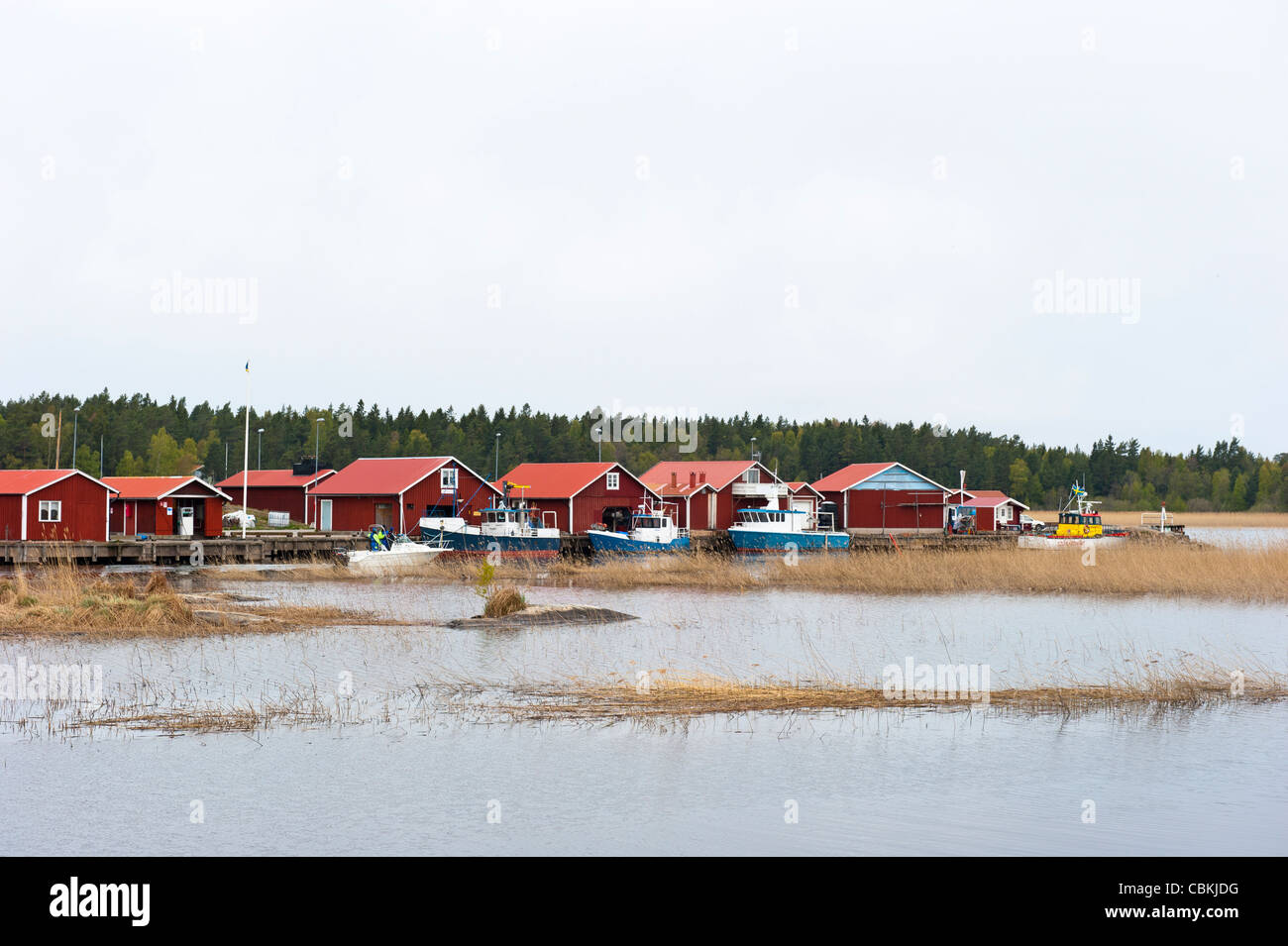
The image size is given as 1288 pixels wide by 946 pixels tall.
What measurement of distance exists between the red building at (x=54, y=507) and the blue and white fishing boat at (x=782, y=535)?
34.0 meters

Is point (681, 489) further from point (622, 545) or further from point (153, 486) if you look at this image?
point (153, 486)

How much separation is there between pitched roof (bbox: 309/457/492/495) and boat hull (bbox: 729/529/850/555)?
49.7 feet

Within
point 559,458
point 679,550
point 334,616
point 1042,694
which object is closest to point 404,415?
point 559,458

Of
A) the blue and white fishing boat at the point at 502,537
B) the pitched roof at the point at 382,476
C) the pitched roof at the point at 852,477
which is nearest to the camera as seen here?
the blue and white fishing boat at the point at 502,537

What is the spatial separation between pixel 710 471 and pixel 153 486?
1394 inches

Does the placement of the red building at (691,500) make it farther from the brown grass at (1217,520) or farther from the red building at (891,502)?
the brown grass at (1217,520)

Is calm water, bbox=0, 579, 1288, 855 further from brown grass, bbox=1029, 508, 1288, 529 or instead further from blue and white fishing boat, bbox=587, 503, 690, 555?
brown grass, bbox=1029, 508, 1288, 529

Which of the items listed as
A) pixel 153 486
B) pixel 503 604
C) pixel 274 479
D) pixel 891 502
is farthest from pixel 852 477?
pixel 503 604

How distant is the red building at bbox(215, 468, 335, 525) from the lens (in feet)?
252

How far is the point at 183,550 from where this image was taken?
5519 cm

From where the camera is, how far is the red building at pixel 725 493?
3068 inches

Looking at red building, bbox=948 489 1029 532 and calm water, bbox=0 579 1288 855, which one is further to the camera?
red building, bbox=948 489 1029 532

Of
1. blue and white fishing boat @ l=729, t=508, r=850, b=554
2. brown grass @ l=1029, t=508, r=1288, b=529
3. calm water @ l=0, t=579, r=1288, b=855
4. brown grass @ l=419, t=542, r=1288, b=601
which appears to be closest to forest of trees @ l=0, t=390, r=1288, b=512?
brown grass @ l=1029, t=508, r=1288, b=529

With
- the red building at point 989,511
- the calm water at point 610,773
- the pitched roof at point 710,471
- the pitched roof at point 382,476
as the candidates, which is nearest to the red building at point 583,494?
the pitched roof at point 382,476
